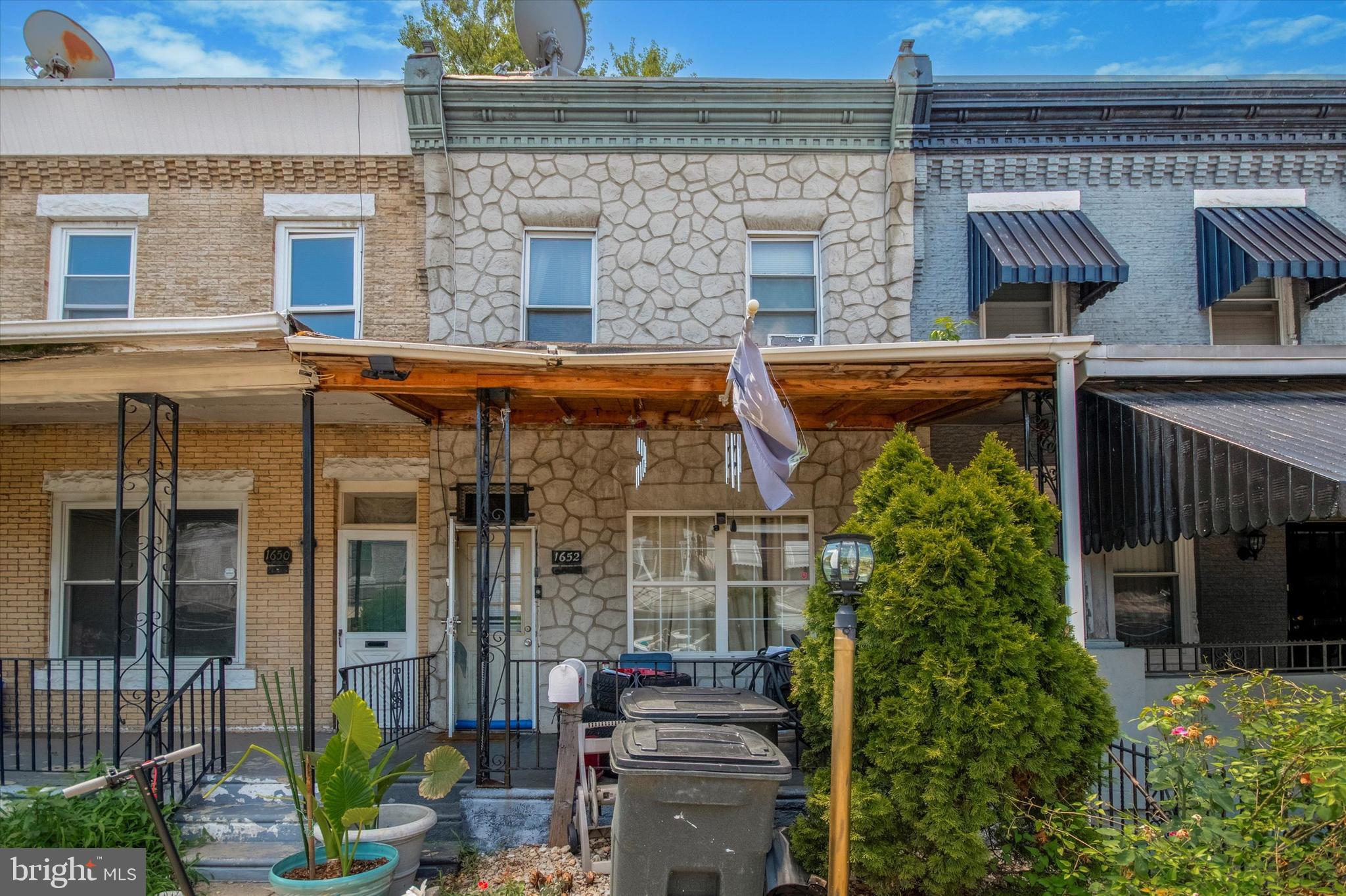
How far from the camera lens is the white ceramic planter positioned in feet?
18.7

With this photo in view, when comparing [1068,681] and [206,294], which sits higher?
[206,294]

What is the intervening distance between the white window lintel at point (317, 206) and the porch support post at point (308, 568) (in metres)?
3.42

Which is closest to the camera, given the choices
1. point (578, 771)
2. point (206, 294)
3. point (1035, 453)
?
point (578, 771)

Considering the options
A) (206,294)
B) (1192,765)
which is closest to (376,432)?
(206,294)

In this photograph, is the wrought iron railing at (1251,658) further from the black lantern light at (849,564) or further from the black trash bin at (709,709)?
the black lantern light at (849,564)

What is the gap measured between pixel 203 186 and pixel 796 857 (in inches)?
342

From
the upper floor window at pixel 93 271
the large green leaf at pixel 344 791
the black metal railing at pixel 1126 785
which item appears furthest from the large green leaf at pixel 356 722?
the upper floor window at pixel 93 271

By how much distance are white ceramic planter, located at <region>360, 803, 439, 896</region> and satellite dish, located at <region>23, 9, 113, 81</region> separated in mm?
8995

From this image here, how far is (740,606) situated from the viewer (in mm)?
9703

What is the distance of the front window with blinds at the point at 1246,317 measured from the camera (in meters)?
9.78

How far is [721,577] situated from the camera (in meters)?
9.70

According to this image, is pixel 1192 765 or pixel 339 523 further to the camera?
pixel 339 523

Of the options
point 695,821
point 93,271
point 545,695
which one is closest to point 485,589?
point 545,695

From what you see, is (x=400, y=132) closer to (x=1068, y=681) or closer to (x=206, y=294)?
(x=206, y=294)
